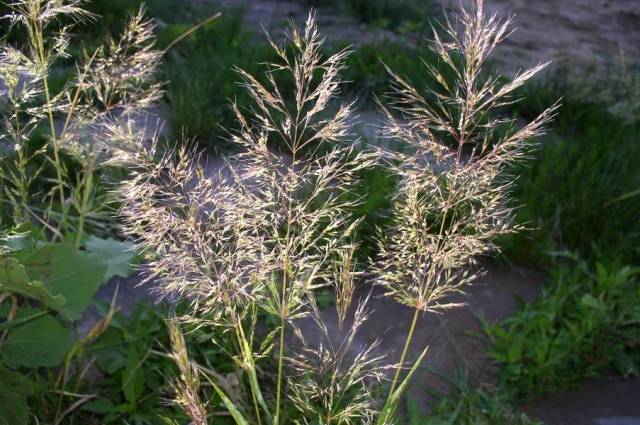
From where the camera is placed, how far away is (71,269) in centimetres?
218

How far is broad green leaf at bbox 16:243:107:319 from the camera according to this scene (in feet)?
7.02

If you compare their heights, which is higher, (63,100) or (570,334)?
(63,100)

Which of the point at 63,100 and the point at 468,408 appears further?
the point at 468,408

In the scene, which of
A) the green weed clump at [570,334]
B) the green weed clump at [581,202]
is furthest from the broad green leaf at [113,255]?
the green weed clump at [581,202]

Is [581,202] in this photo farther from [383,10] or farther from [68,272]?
[383,10]

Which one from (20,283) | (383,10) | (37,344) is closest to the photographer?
(20,283)

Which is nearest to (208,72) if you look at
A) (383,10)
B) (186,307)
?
(186,307)

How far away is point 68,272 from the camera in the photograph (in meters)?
2.17

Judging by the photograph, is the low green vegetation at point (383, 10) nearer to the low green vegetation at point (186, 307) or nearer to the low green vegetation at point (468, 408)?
the low green vegetation at point (186, 307)

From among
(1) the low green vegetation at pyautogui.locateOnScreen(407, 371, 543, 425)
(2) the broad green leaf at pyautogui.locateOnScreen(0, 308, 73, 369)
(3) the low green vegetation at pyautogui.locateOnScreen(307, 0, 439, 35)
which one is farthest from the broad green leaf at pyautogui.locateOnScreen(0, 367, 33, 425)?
(3) the low green vegetation at pyautogui.locateOnScreen(307, 0, 439, 35)

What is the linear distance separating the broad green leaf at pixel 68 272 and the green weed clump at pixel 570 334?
1425 millimetres

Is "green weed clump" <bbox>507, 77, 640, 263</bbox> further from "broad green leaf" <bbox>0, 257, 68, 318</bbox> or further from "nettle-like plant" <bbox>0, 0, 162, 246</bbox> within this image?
"broad green leaf" <bbox>0, 257, 68, 318</bbox>

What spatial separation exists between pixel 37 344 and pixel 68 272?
0.20 meters

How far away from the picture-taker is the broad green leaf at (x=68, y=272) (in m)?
2.14
